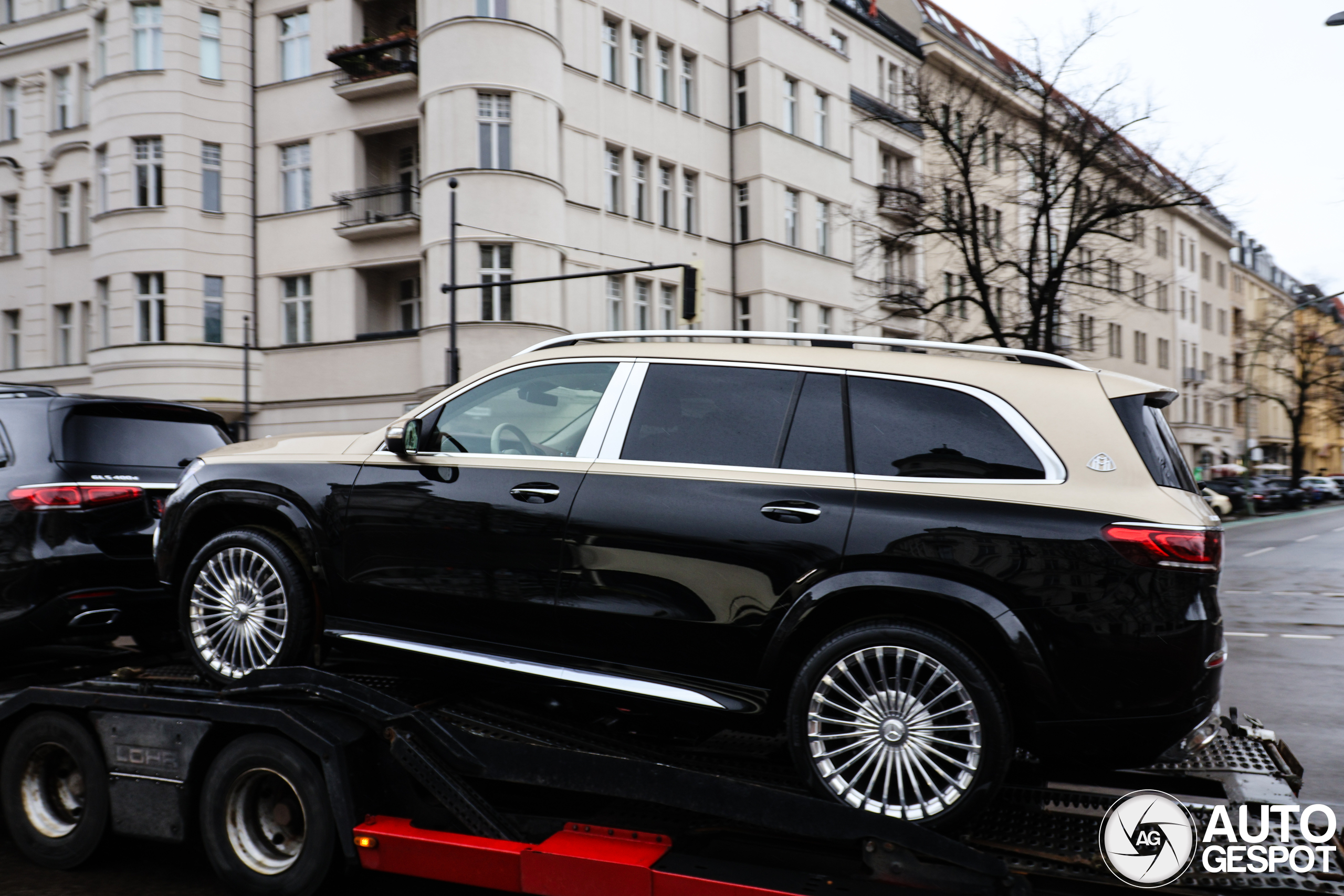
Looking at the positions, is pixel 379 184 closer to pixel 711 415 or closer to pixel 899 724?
pixel 711 415

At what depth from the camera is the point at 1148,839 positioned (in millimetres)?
3344

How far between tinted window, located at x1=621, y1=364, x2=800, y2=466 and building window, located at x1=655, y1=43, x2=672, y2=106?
90.2ft

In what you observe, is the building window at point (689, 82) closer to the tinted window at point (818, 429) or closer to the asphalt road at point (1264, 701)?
the asphalt road at point (1264, 701)

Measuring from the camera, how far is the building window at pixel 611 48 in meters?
28.2

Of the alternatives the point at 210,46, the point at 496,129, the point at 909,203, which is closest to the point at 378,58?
the point at 496,129

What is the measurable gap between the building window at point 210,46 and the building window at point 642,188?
11.3 meters

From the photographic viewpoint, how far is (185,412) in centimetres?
648

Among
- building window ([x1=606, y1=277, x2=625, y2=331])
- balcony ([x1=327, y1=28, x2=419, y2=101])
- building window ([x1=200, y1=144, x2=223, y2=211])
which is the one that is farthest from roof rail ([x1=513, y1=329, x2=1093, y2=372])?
building window ([x1=200, y1=144, x2=223, y2=211])

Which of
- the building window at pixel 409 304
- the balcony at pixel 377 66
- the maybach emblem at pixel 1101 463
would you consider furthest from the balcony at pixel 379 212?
the maybach emblem at pixel 1101 463

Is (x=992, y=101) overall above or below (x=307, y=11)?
below

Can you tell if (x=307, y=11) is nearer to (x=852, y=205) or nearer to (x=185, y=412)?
(x=852, y=205)

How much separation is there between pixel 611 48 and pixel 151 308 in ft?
45.6

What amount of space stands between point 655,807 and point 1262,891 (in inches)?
76.5

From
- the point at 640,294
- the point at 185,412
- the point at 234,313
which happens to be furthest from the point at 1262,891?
the point at 234,313
